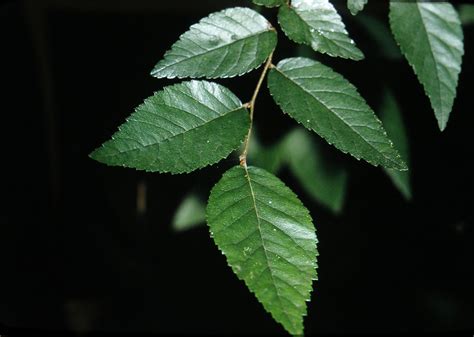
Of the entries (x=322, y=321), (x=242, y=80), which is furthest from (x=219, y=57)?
(x=322, y=321)

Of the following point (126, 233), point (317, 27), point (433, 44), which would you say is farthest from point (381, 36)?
point (126, 233)

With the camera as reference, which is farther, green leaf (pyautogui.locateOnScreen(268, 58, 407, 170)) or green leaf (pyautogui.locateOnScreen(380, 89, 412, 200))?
green leaf (pyautogui.locateOnScreen(380, 89, 412, 200))

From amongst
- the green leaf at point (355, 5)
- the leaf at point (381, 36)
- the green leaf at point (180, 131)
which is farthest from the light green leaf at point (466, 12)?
the green leaf at point (180, 131)

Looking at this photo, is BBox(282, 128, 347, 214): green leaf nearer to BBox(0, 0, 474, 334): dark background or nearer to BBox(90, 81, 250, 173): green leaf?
BBox(0, 0, 474, 334): dark background

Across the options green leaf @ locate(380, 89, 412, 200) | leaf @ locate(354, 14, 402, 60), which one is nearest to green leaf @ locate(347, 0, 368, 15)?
green leaf @ locate(380, 89, 412, 200)

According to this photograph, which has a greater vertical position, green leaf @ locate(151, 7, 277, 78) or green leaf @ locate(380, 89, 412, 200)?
green leaf @ locate(151, 7, 277, 78)

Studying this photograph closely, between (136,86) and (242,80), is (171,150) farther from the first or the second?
(136,86)
